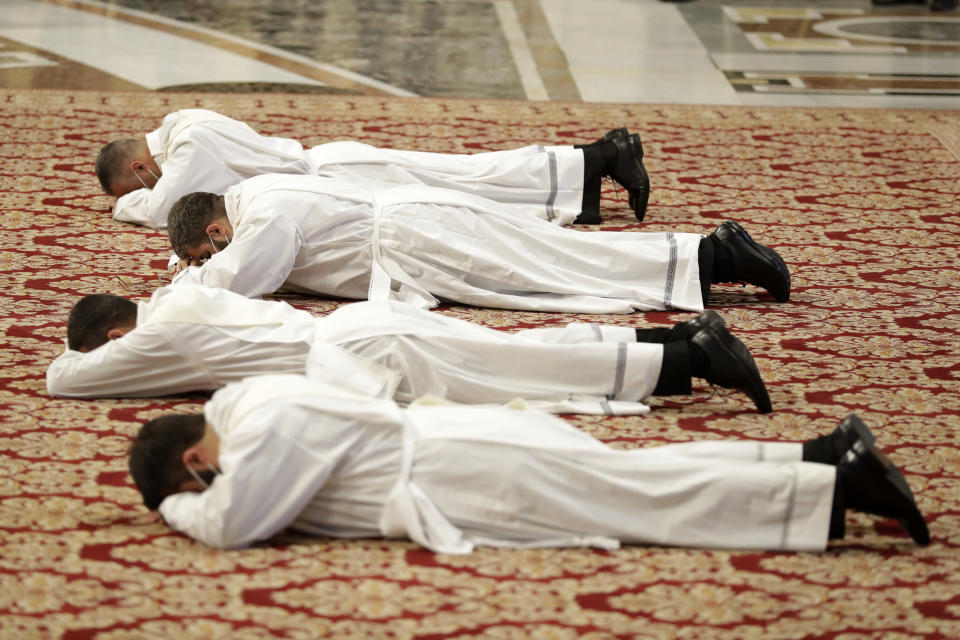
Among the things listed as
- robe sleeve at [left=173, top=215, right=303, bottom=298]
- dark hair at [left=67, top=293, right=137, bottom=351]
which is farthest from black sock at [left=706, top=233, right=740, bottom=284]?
dark hair at [left=67, top=293, right=137, bottom=351]

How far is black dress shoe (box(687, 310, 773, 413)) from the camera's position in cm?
345

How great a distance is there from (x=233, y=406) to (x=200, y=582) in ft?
1.24

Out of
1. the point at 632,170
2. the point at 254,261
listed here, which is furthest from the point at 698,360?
the point at 632,170

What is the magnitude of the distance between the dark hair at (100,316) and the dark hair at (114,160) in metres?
1.76

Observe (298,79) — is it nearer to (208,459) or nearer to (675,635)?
(208,459)

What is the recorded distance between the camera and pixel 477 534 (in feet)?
9.33

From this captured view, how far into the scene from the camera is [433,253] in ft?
13.9

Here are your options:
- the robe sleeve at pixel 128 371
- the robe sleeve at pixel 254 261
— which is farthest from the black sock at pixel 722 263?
the robe sleeve at pixel 128 371

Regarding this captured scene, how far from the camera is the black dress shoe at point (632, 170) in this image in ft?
16.9

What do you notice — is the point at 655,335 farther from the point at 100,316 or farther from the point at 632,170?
the point at 632,170

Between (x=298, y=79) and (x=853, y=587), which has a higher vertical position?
(x=298, y=79)

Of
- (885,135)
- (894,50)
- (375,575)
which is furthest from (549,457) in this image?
(894,50)

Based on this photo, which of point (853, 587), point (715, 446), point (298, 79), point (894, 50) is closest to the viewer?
point (853, 587)

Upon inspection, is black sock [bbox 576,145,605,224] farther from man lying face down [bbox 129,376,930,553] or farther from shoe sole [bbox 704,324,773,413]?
man lying face down [bbox 129,376,930,553]
